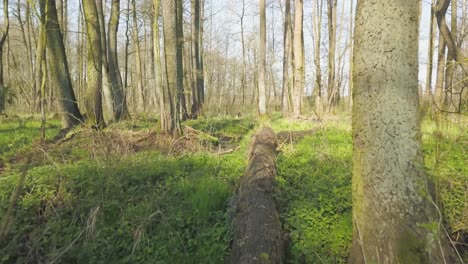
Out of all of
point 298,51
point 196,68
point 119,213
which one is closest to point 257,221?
point 119,213

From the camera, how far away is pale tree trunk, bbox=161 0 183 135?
6.48 metres

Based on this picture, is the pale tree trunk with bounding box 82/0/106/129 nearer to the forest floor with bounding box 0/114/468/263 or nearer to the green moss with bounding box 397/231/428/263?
the forest floor with bounding box 0/114/468/263

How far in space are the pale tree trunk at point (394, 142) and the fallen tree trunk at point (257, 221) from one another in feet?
2.55

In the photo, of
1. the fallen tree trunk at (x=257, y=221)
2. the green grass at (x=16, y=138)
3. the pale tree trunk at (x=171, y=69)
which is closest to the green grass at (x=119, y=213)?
the fallen tree trunk at (x=257, y=221)

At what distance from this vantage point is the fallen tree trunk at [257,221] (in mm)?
2656

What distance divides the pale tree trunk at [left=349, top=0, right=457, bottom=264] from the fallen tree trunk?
777mm

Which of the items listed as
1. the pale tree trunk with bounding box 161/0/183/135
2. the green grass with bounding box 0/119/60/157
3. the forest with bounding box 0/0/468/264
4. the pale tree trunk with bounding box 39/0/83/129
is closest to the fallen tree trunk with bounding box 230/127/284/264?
the forest with bounding box 0/0/468/264

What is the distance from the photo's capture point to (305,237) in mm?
3029

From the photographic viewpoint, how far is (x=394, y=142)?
239 cm

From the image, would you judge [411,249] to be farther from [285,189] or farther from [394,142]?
[285,189]

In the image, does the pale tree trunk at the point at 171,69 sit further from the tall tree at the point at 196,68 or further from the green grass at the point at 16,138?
the tall tree at the point at 196,68

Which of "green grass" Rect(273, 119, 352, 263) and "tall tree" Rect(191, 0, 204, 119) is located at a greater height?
"tall tree" Rect(191, 0, 204, 119)

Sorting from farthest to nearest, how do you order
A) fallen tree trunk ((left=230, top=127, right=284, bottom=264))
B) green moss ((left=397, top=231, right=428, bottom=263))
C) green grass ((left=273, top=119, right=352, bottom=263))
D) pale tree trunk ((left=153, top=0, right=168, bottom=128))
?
pale tree trunk ((left=153, top=0, right=168, bottom=128))
green grass ((left=273, top=119, right=352, bottom=263))
fallen tree trunk ((left=230, top=127, right=284, bottom=264))
green moss ((left=397, top=231, right=428, bottom=263))

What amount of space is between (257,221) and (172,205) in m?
1.16
